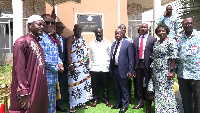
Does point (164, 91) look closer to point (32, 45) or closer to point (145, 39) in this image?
point (145, 39)

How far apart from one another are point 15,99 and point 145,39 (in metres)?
3.09

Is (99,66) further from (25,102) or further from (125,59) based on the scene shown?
(25,102)

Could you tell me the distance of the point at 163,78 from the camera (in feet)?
11.4

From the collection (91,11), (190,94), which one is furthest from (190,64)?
(91,11)

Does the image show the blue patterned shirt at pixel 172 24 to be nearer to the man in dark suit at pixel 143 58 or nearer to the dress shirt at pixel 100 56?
the man in dark suit at pixel 143 58

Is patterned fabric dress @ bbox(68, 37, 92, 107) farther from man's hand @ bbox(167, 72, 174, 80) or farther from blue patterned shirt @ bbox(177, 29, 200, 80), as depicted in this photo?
blue patterned shirt @ bbox(177, 29, 200, 80)

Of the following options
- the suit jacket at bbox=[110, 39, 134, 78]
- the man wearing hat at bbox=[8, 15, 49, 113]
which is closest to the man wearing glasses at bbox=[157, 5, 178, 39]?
the suit jacket at bbox=[110, 39, 134, 78]

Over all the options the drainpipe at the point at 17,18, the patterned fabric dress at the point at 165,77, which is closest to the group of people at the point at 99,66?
the patterned fabric dress at the point at 165,77

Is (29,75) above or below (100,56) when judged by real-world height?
below

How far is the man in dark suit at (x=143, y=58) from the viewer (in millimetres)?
4172

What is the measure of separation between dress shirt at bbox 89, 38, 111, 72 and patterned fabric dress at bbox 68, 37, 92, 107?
0.21 m

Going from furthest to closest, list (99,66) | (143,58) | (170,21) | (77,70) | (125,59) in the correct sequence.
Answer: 1. (170,21)
2. (99,66)
3. (77,70)
4. (125,59)
5. (143,58)

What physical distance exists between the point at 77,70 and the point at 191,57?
256 cm

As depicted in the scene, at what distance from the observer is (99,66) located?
4.75 metres
